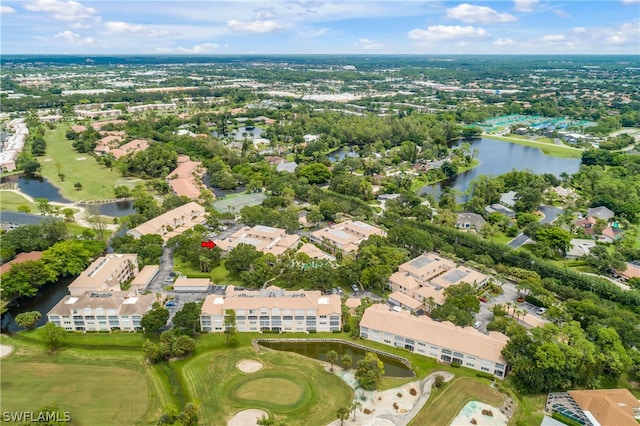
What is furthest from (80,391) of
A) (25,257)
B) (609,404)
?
(609,404)

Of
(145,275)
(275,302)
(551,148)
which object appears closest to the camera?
(275,302)

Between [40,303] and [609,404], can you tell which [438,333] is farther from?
[40,303]

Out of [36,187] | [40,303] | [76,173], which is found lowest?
[40,303]

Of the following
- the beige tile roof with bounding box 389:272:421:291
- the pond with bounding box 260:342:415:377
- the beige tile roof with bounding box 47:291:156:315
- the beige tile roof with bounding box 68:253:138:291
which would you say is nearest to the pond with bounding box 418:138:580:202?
the beige tile roof with bounding box 389:272:421:291

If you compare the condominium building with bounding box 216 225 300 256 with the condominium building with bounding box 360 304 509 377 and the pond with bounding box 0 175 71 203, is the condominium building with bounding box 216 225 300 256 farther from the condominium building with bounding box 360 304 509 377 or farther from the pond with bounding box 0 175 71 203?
the pond with bounding box 0 175 71 203

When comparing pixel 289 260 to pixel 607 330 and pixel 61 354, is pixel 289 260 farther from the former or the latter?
pixel 607 330

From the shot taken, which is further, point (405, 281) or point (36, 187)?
point (36, 187)

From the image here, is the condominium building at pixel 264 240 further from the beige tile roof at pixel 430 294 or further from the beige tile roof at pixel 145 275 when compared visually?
the beige tile roof at pixel 430 294

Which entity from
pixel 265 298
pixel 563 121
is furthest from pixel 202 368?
pixel 563 121

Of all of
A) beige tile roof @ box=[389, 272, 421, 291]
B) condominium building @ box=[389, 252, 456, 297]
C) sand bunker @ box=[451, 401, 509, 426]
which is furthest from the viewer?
condominium building @ box=[389, 252, 456, 297]
